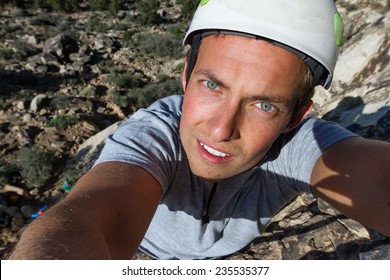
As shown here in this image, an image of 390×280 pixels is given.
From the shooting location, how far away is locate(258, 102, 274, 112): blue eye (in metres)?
1.70

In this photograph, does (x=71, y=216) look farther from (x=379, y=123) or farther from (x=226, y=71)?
(x=379, y=123)

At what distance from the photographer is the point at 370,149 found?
1704 mm

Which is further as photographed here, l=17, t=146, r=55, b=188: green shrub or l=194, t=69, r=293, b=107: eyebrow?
l=17, t=146, r=55, b=188: green shrub

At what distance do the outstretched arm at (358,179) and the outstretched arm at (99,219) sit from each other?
102cm

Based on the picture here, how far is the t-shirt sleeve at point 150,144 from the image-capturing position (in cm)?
163

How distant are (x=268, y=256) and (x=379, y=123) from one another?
212 centimetres

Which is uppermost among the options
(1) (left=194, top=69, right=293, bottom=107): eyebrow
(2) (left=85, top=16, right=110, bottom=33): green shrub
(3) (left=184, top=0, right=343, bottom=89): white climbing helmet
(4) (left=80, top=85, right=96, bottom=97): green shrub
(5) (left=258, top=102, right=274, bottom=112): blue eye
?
(3) (left=184, top=0, right=343, bottom=89): white climbing helmet

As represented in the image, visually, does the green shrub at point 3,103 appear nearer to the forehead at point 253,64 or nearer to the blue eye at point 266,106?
the forehead at point 253,64

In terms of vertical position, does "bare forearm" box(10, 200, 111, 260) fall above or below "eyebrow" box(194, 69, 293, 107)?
below

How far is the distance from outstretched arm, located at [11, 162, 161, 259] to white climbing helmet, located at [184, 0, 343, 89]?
989 millimetres

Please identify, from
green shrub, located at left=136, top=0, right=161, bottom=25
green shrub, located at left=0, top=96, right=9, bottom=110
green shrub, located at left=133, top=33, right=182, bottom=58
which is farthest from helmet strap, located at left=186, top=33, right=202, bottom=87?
green shrub, located at left=136, top=0, right=161, bottom=25

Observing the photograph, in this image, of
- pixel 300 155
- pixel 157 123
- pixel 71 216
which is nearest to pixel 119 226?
pixel 71 216

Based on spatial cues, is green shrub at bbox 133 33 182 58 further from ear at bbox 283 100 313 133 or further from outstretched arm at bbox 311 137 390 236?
outstretched arm at bbox 311 137 390 236

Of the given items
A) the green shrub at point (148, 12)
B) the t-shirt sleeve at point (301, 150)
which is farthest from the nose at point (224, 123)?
the green shrub at point (148, 12)
